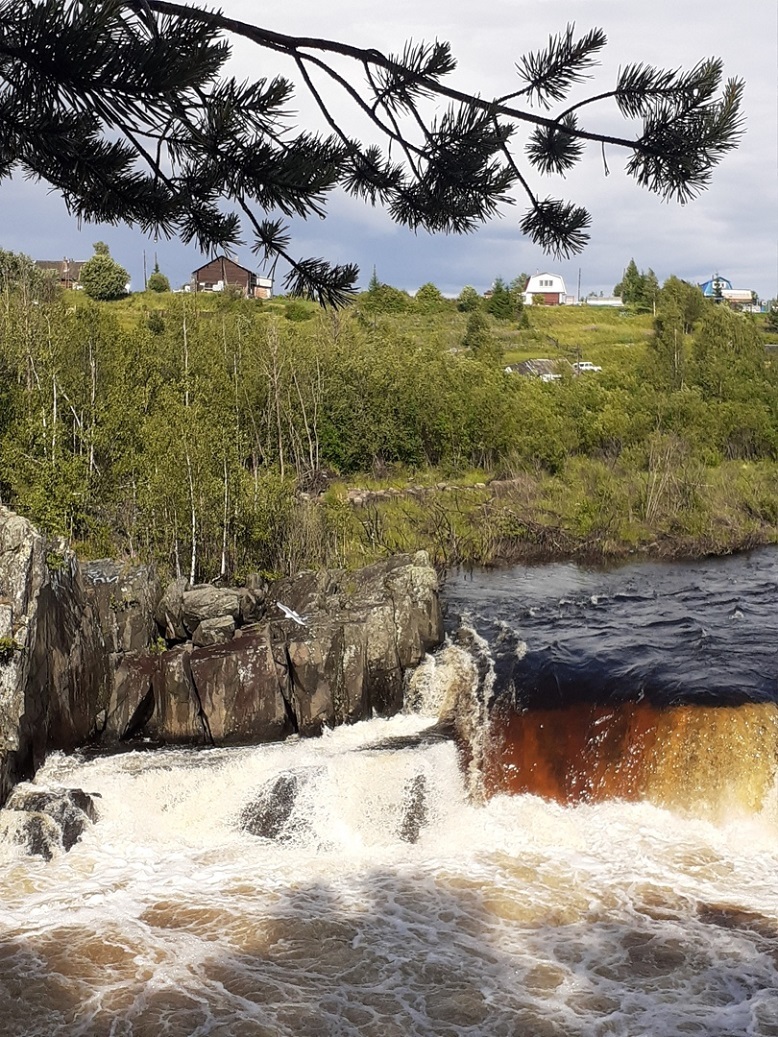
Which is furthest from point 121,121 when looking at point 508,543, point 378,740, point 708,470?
point 708,470

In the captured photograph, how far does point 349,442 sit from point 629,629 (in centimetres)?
2714

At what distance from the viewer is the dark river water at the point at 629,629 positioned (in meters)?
19.2

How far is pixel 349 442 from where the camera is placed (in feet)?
→ 160

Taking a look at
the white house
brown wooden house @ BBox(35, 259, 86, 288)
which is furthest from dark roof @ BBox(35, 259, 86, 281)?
the white house

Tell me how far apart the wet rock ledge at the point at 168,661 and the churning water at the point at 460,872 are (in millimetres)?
717

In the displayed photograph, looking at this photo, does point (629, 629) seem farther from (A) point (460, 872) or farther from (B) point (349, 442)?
(B) point (349, 442)

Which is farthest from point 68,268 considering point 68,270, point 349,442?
point 349,442

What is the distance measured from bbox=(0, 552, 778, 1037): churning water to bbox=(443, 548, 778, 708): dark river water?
4.1 inches

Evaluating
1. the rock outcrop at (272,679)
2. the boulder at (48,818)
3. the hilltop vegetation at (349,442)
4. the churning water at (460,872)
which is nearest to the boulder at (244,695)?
the rock outcrop at (272,679)

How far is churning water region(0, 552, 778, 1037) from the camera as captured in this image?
11797mm

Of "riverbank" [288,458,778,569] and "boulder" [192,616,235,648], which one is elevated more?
"riverbank" [288,458,778,569]

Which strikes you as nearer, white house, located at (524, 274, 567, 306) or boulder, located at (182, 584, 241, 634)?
boulder, located at (182, 584, 241, 634)

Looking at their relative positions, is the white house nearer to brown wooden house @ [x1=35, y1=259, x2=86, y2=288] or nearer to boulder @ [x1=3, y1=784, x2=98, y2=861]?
brown wooden house @ [x1=35, y1=259, x2=86, y2=288]

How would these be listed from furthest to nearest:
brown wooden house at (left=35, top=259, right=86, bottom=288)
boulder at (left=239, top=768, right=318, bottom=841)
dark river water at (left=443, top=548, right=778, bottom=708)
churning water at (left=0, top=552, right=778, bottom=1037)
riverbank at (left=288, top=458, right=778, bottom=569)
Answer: brown wooden house at (left=35, top=259, right=86, bottom=288) < riverbank at (left=288, top=458, right=778, bottom=569) < dark river water at (left=443, top=548, right=778, bottom=708) < boulder at (left=239, top=768, right=318, bottom=841) < churning water at (left=0, top=552, right=778, bottom=1037)
